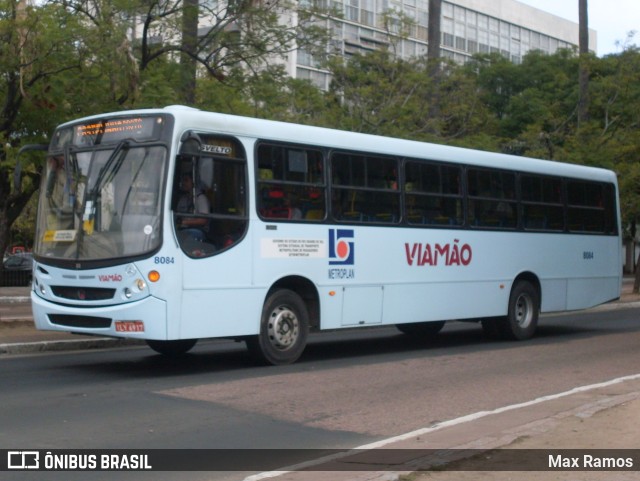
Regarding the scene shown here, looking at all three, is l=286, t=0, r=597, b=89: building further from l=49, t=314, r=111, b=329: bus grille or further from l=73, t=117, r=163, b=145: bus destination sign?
l=49, t=314, r=111, b=329: bus grille

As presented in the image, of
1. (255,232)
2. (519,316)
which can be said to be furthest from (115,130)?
(519,316)

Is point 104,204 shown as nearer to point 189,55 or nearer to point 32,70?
point 32,70

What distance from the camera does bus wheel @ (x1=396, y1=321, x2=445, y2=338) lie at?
61.2 ft

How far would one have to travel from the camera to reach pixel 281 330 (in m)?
13.6

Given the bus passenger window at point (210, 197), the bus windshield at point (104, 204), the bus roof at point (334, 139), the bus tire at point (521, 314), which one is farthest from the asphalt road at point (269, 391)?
the bus roof at point (334, 139)

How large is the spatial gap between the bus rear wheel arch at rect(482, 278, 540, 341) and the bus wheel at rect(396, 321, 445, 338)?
0.93 metres

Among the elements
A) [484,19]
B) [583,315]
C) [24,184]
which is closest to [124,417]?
[24,184]

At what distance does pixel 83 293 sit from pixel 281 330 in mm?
2696

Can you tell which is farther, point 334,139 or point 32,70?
point 32,70

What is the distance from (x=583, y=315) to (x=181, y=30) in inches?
525

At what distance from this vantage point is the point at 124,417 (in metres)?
9.65

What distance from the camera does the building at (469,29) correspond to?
184 ft

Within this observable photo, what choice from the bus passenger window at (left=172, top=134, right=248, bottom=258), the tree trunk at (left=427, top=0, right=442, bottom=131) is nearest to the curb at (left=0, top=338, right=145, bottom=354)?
the bus passenger window at (left=172, top=134, right=248, bottom=258)

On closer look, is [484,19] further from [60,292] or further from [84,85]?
[60,292]
